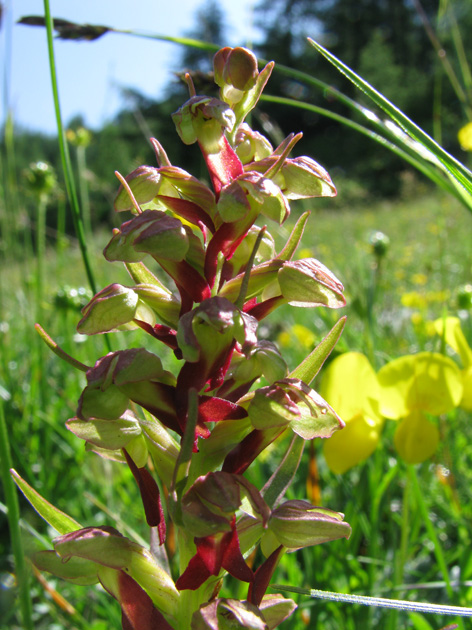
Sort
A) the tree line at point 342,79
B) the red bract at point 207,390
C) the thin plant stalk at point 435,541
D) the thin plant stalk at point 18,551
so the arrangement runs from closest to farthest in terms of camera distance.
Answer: the red bract at point 207,390
the thin plant stalk at point 18,551
the thin plant stalk at point 435,541
the tree line at point 342,79

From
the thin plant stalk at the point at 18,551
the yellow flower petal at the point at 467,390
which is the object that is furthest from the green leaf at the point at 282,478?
the yellow flower petal at the point at 467,390

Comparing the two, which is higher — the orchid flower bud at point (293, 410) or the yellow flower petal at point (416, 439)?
the orchid flower bud at point (293, 410)

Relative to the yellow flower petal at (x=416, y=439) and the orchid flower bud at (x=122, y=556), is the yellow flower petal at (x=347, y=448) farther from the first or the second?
the orchid flower bud at (x=122, y=556)

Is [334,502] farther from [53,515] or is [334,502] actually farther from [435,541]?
[53,515]

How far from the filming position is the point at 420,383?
28.5 inches

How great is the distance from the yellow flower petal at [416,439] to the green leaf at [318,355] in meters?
0.31

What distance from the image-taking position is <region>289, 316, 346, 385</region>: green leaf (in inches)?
16.4

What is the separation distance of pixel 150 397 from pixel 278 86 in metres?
21.8

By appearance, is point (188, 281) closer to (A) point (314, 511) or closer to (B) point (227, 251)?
(B) point (227, 251)

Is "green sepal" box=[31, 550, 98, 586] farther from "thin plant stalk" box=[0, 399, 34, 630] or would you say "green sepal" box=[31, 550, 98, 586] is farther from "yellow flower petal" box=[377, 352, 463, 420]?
"yellow flower petal" box=[377, 352, 463, 420]

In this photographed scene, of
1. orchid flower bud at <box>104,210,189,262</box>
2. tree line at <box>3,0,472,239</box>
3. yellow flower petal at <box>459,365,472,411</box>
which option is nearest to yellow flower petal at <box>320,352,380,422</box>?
yellow flower petal at <box>459,365,472,411</box>

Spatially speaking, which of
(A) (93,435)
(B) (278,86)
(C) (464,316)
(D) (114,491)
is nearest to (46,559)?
(A) (93,435)

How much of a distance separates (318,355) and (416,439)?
33 centimetres

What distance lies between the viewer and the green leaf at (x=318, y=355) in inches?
16.4
